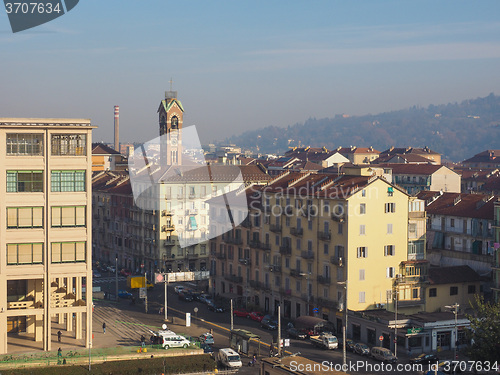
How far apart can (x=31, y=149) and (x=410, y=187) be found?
116890 mm

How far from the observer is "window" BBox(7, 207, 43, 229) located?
222 ft

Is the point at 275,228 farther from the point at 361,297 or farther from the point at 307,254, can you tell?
the point at 361,297

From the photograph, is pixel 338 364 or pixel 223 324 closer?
pixel 338 364

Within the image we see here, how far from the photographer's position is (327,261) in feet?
271

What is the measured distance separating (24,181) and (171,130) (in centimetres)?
7730

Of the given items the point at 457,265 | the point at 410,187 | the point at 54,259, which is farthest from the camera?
the point at 410,187

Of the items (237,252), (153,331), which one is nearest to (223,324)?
(153,331)

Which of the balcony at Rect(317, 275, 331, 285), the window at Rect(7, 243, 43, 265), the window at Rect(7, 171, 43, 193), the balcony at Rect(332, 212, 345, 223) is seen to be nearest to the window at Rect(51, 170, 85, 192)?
the window at Rect(7, 171, 43, 193)

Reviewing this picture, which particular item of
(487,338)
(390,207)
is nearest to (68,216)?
(390,207)

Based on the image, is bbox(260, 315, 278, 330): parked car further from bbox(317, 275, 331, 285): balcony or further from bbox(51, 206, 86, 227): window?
bbox(51, 206, 86, 227): window

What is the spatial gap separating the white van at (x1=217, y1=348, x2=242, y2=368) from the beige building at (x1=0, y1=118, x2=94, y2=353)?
470 inches

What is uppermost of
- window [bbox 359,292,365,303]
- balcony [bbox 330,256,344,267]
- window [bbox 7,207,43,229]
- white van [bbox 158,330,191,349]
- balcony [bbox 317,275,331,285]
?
window [bbox 7,207,43,229]

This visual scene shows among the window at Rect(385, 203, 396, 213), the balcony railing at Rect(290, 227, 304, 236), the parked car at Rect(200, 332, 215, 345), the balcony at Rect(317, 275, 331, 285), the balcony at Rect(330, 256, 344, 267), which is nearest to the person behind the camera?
the parked car at Rect(200, 332, 215, 345)

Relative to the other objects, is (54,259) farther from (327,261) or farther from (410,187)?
(410,187)
